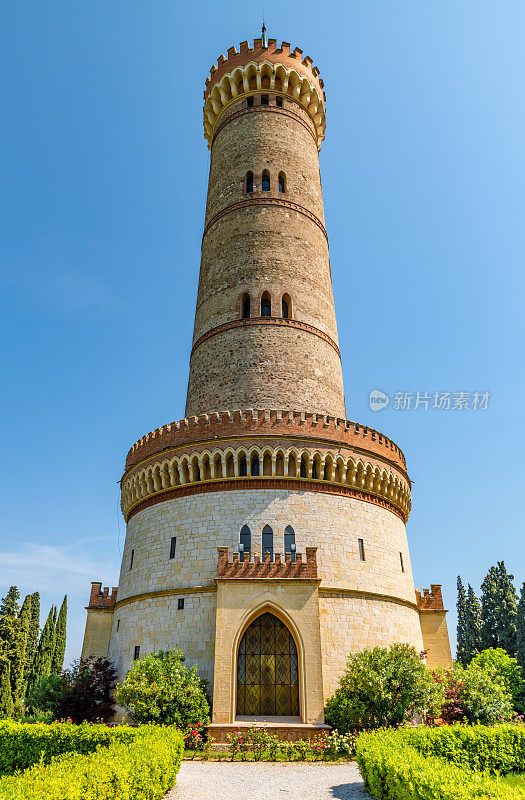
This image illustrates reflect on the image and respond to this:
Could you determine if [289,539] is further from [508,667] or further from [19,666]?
[508,667]

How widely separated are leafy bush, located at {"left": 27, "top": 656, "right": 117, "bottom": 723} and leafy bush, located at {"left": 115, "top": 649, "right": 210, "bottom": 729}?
137 inches

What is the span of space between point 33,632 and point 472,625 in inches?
1287

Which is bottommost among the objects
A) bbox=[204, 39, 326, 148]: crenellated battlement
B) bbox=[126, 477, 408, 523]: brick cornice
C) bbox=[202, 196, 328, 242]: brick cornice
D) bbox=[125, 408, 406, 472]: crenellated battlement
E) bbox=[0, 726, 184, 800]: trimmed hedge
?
bbox=[0, 726, 184, 800]: trimmed hedge

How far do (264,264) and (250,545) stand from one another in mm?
12467

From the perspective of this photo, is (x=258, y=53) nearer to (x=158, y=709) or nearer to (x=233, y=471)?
(x=233, y=471)

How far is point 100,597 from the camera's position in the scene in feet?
74.8

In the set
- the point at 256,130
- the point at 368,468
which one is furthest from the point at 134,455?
the point at 256,130

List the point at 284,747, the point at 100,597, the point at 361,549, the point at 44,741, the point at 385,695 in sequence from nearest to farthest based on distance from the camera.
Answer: the point at 44,741, the point at 284,747, the point at 385,695, the point at 361,549, the point at 100,597

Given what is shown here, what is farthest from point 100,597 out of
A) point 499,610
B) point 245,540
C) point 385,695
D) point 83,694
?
point 499,610

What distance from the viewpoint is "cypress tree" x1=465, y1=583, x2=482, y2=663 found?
4212 centimetres

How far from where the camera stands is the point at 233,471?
19.2 metres

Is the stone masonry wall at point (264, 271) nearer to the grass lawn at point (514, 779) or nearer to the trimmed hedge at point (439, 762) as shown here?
the trimmed hedge at point (439, 762)

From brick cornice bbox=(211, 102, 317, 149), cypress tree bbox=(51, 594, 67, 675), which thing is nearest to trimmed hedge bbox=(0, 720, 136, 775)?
brick cornice bbox=(211, 102, 317, 149)

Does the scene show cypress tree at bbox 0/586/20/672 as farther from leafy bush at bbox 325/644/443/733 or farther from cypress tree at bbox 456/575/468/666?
cypress tree at bbox 456/575/468/666
